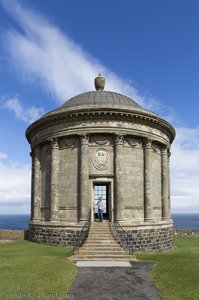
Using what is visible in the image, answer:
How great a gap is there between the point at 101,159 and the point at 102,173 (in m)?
1.00

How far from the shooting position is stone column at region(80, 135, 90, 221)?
894 inches

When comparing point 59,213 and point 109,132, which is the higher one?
point 109,132

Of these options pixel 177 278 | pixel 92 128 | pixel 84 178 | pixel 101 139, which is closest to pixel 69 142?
pixel 92 128

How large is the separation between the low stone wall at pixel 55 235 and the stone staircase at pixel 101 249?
6.13ft

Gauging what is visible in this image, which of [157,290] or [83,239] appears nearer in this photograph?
[157,290]

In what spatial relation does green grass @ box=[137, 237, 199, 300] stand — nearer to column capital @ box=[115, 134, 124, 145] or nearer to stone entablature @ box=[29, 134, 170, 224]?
stone entablature @ box=[29, 134, 170, 224]

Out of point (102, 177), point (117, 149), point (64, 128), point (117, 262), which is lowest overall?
point (117, 262)

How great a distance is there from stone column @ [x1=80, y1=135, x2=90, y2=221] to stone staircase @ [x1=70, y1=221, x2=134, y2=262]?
5.86 feet

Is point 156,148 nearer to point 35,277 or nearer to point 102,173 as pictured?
point 102,173

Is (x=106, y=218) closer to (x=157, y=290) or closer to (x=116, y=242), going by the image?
(x=116, y=242)

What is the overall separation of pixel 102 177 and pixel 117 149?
221cm

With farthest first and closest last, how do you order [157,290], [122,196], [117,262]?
[122,196] → [117,262] → [157,290]

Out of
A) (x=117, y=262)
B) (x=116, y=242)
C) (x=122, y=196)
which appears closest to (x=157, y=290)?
(x=117, y=262)

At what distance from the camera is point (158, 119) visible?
82.0 ft
